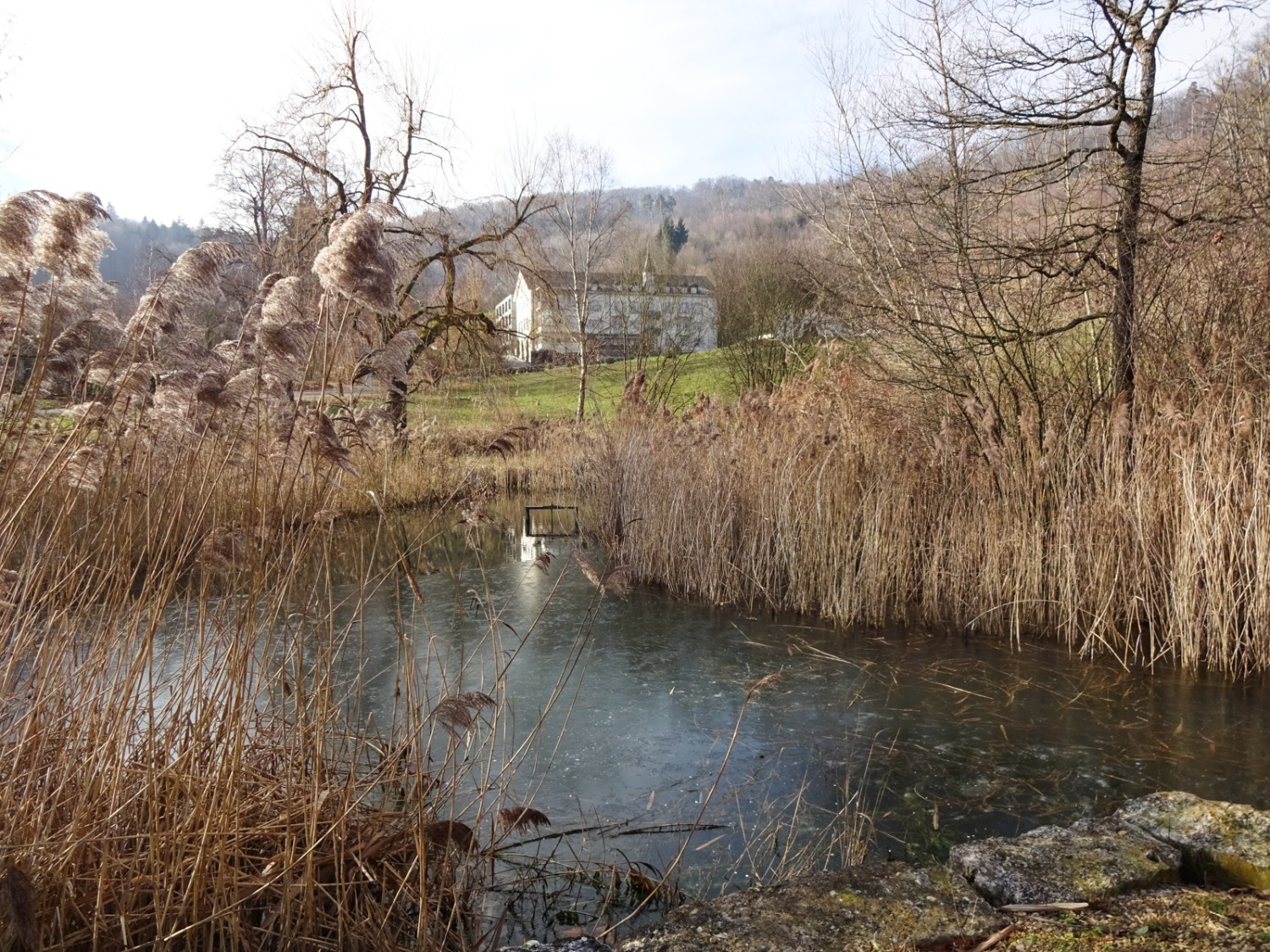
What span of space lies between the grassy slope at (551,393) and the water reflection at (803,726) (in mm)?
5052

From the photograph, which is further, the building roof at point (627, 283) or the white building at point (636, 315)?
the building roof at point (627, 283)

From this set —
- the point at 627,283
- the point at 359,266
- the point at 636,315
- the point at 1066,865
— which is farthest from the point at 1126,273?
the point at 636,315

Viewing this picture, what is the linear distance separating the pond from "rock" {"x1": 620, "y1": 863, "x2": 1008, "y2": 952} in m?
0.53

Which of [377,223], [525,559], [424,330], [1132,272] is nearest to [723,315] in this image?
[424,330]

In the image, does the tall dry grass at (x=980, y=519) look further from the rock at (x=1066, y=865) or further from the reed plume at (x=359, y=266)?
the reed plume at (x=359, y=266)

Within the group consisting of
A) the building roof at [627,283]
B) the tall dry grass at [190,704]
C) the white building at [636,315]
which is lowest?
the tall dry grass at [190,704]

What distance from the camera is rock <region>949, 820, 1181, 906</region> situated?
230 centimetres

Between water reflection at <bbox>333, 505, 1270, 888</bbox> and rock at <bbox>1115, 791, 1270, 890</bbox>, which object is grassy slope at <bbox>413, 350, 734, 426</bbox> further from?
rock at <bbox>1115, 791, 1270, 890</bbox>

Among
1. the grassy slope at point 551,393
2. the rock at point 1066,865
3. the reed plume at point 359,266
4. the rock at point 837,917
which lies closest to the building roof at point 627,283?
the grassy slope at point 551,393

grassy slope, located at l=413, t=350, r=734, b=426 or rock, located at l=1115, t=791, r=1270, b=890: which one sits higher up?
grassy slope, located at l=413, t=350, r=734, b=426

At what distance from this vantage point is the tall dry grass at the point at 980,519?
16.6 ft

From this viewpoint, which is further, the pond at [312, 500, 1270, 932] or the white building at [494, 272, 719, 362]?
the white building at [494, 272, 719, 362]

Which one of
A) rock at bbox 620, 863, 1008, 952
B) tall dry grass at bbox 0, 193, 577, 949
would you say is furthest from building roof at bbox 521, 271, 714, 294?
rock at bbox 620, 863, 1008, 952

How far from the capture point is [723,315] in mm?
18969
